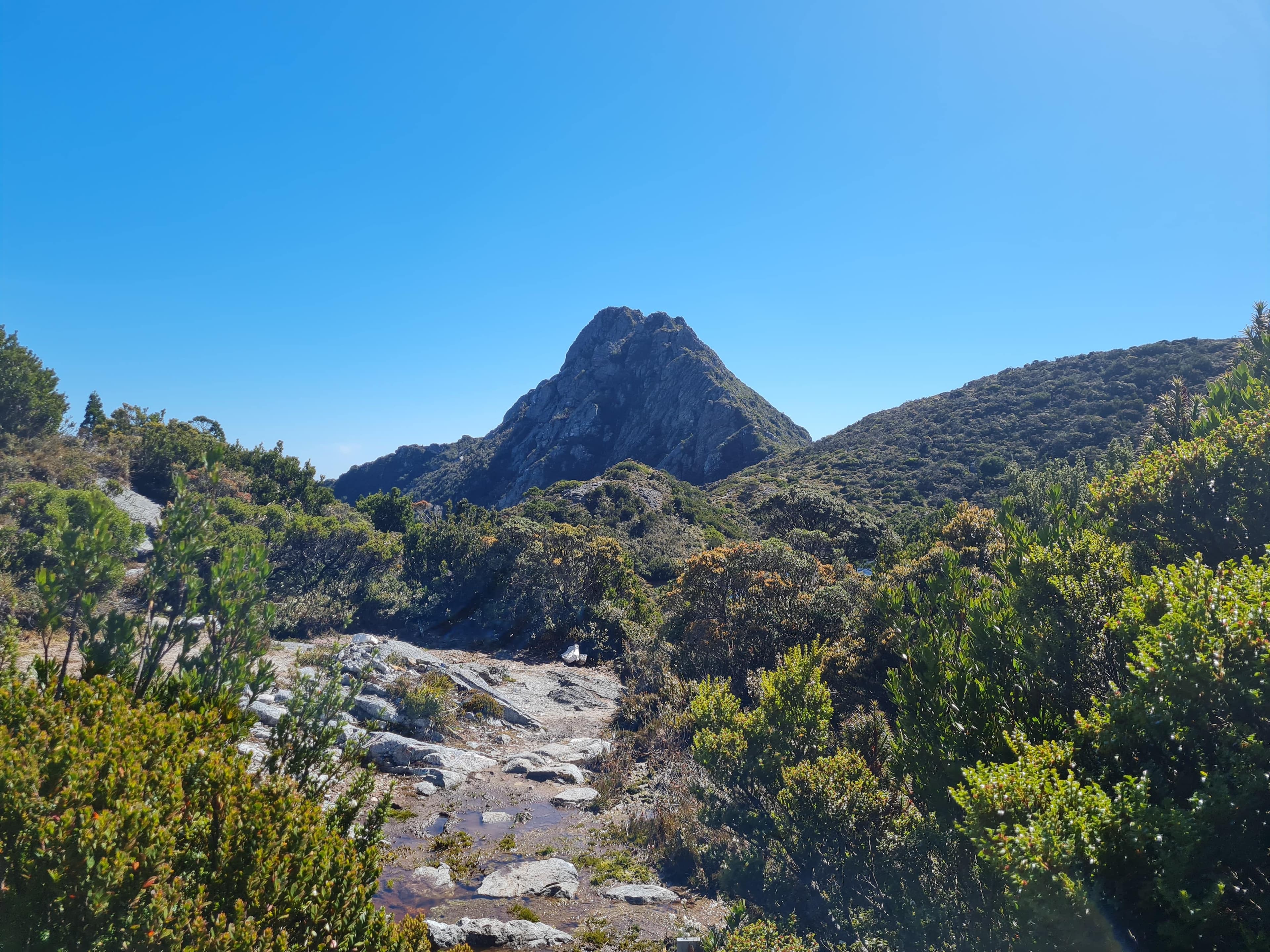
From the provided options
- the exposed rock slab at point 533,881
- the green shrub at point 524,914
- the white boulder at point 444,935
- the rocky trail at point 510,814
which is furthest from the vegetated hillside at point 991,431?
the white boulder at point 444,935

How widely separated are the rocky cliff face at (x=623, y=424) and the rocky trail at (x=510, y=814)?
62421mm

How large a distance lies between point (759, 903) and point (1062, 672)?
5.91m

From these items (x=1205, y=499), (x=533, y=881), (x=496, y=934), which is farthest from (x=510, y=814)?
(x=1205, y=499)

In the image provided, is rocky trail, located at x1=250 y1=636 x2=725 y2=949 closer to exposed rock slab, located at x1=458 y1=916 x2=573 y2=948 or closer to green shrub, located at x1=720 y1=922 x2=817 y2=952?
exposed rock slab, located at x1=458 y1=916 x2=573 y2=948

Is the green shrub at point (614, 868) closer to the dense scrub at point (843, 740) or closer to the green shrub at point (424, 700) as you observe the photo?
the dense scrub at point (843, 740)

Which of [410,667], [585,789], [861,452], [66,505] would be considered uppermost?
[861,452]

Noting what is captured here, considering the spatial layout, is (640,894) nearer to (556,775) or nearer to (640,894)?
(640,894)

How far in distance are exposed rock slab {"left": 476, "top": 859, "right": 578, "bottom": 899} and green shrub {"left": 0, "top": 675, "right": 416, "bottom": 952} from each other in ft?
14.6

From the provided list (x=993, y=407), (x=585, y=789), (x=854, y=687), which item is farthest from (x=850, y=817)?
(x=993, y=407)

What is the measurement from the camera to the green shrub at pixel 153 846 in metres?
3.40

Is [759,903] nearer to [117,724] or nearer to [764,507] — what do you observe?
[117,724]

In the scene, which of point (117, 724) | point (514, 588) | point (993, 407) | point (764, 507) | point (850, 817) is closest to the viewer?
point (117, 724)

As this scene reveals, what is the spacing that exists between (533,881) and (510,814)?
2958 millimetres

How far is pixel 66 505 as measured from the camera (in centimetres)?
1781
